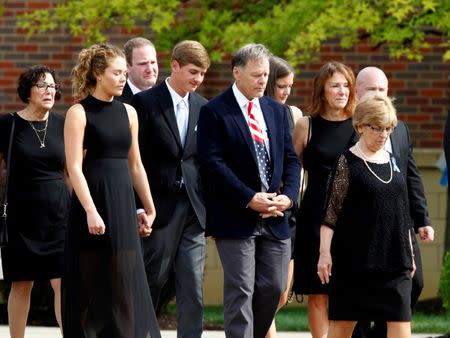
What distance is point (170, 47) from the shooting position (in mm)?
13703

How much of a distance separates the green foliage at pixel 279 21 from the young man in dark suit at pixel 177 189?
11.6ft

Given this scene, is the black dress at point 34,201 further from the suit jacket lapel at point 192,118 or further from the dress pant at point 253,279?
the dress pant at point 253,279

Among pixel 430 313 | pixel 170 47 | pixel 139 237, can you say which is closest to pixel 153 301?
pixel 139 237

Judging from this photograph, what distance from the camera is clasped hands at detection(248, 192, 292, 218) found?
805 cm

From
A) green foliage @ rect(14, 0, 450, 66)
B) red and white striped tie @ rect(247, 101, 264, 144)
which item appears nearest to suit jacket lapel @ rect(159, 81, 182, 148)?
red and white striped tie @ rect(247, 101, 264, 144)

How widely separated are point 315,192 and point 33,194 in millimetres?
1914

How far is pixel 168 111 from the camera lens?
8.72m

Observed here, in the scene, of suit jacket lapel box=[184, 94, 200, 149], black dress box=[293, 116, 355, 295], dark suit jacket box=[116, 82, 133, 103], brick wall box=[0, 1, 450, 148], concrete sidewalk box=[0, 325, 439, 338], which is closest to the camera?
suit jacket lapel box=[184, 94, 200, 149]

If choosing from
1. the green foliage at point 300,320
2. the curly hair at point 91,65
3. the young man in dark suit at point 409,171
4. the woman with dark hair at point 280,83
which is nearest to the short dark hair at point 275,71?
the woman with dark hair at point 280,83

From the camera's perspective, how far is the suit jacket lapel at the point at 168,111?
870 centimetres

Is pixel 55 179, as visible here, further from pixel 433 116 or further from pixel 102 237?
pixel 433 116

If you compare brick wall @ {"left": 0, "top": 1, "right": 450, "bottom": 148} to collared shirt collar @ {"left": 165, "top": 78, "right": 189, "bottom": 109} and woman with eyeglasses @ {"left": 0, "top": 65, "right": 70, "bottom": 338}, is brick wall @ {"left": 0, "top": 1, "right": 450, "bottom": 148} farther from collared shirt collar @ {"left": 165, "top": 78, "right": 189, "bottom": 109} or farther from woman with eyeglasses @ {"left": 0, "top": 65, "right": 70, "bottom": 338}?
collared shirt collar @ {"left": 165, "top": 78, "right": 189, "bottom": 109}

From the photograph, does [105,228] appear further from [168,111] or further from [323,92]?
[323,92]

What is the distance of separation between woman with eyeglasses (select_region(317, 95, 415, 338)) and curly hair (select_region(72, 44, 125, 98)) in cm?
146
